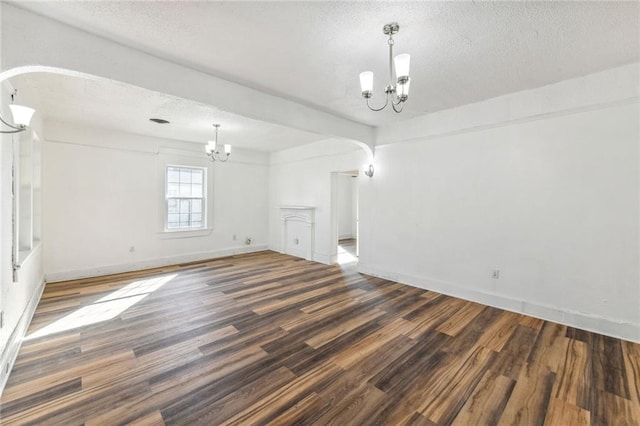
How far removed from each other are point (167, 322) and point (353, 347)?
2.11 meters

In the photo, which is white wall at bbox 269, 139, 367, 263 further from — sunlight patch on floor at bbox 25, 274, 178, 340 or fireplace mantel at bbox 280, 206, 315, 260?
sunlight patch on floor at bbox 25, 274, 178, 340

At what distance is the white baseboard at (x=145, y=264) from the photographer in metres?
4.53

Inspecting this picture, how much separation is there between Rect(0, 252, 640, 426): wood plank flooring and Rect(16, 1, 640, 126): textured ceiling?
272 cm

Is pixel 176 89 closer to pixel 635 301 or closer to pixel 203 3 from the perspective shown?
pixel 203 3

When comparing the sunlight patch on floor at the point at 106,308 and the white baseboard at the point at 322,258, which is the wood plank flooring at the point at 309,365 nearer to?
the sunlight patch on floor at the point at 106,308

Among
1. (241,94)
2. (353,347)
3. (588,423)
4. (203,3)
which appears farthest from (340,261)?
(203,3)

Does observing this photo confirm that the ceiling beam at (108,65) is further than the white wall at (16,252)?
No

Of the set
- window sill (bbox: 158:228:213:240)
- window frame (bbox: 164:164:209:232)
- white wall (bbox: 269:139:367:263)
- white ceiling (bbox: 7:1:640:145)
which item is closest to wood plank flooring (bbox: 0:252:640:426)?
window sill (bbox: 158:228:213:240)

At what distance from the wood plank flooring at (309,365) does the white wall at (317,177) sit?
230 cm

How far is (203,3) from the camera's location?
6.01 ft

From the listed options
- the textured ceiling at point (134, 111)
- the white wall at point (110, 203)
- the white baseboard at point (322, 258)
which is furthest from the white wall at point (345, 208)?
the white wall at point (110, 203)

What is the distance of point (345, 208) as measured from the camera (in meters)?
9.82

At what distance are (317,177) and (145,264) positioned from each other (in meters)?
4.01

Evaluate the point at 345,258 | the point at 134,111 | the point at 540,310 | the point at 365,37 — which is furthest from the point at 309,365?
the point at 345,258
